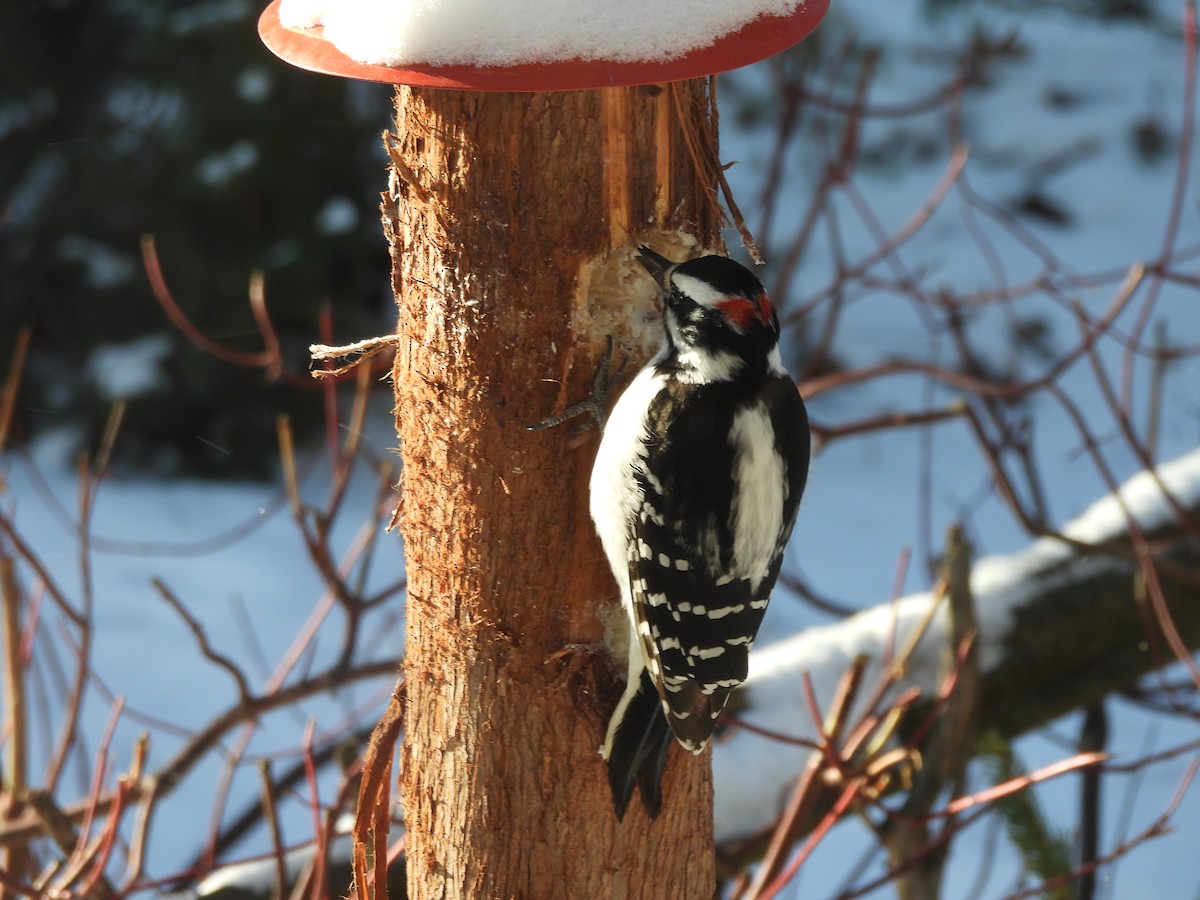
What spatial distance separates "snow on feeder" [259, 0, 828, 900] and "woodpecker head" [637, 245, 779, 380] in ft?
0.17

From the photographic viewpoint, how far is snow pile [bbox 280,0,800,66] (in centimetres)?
164

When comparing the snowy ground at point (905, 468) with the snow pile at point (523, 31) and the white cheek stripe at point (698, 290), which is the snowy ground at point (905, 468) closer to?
the white cheek stripe at point (698, 290)

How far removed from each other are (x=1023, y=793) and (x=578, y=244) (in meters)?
1.92

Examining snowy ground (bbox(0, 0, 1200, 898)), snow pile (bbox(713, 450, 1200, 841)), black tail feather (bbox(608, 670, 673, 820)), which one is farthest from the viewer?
snowy ground (bbox(0, 0, 1200, 898))

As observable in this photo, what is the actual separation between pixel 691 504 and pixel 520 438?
29 centimetres

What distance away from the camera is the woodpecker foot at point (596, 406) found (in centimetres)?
191

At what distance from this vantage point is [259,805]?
381 centimetres

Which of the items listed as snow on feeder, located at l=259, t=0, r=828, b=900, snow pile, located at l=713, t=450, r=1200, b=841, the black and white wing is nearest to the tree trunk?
snow on feeder, located at l=259, t=0, r=828, b=900

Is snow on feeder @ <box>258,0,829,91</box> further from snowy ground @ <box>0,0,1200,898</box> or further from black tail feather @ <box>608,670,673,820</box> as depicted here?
snowy ground @ <box>0,0,1200,898</box>

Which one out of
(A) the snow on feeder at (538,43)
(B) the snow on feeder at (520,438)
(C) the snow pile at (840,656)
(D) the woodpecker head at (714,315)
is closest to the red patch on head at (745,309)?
(D) the woodpecker head at (714,315)

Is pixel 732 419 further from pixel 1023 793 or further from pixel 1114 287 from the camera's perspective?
pixel 1114 287

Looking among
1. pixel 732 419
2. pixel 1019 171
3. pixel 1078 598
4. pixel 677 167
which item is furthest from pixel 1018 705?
pixel 1019 171

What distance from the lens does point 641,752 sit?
195cm

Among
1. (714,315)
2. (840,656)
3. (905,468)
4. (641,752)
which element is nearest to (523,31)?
(714,315)
